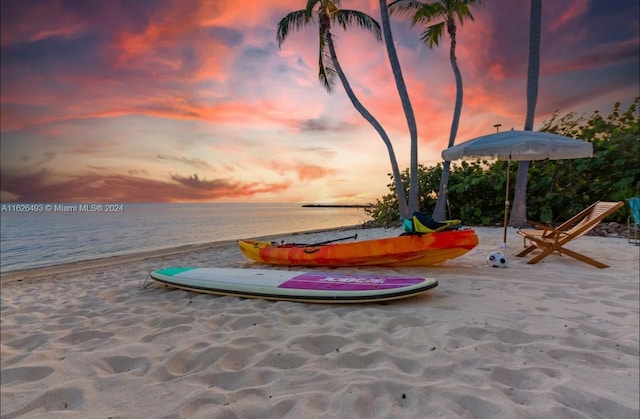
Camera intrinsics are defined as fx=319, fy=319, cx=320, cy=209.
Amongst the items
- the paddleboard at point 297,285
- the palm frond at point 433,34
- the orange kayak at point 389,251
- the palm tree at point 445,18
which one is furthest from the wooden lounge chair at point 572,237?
the palm frond at point 433,34

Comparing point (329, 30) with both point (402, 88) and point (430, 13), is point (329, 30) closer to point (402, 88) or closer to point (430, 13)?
point (402, 88)

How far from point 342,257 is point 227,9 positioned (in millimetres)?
7550

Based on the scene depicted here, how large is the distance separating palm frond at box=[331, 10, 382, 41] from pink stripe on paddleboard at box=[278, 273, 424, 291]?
10.5 m

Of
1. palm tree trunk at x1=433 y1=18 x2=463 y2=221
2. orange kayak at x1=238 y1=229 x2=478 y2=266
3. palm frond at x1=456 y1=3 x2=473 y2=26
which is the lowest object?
orange kayak at x1=238 y1=229 x2=478 y2=266

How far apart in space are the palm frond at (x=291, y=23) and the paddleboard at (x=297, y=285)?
33.0ft

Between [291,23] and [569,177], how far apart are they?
10.2 m

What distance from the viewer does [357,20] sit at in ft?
36.6

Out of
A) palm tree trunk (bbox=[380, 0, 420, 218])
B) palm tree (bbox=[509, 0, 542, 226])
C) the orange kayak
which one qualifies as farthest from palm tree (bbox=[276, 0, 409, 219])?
the orange kayak

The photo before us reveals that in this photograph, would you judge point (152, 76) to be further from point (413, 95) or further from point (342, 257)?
point (342, 257)

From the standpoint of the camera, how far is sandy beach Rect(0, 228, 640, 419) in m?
1.47

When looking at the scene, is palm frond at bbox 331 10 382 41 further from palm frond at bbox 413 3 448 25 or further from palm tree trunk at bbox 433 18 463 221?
palm tree trunk at bbox 433 18 463 221

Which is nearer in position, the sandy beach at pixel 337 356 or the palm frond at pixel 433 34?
the sandy beach at pixel 337 356

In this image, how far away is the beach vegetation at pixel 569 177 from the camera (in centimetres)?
841

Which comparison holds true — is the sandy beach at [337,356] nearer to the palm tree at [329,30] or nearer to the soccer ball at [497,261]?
the soccer ball at [497,261]
